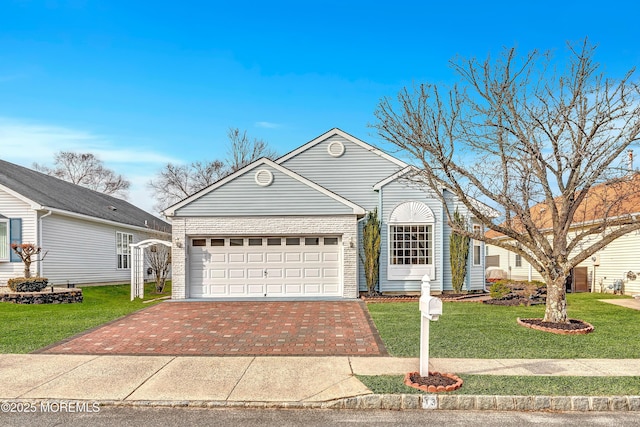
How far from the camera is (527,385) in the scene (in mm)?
5926

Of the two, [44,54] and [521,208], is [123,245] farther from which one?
[521,208]

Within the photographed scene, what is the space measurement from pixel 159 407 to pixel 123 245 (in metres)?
20.0

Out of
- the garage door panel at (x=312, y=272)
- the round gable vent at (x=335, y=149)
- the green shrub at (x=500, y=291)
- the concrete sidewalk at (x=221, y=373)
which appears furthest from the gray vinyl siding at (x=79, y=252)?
the green shrub at (x=500, y=291)

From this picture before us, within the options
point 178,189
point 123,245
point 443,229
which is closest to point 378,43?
point 443,229

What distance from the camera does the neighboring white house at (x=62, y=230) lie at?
54.7 ft

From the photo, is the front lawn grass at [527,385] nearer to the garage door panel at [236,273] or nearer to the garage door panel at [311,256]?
the garage door panel at [311,256]

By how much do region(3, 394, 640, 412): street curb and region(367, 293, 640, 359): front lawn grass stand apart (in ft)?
6.95

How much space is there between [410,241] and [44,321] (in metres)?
12.2

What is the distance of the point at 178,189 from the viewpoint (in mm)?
41844

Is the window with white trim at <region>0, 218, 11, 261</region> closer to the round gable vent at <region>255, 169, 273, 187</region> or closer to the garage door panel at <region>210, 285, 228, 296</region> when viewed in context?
the garage door panel at <region>210, 285, 228, 296</region>

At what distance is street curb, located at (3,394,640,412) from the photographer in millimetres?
5395

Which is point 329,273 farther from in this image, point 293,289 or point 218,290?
point 218,290

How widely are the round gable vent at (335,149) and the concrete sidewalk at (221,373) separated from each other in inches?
461

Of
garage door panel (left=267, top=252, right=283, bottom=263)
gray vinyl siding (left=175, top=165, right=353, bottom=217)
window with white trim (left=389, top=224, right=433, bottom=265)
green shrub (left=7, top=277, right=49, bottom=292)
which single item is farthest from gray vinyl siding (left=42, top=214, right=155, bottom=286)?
window with white trim (left=389, top=224, right=433, bottom=265)
